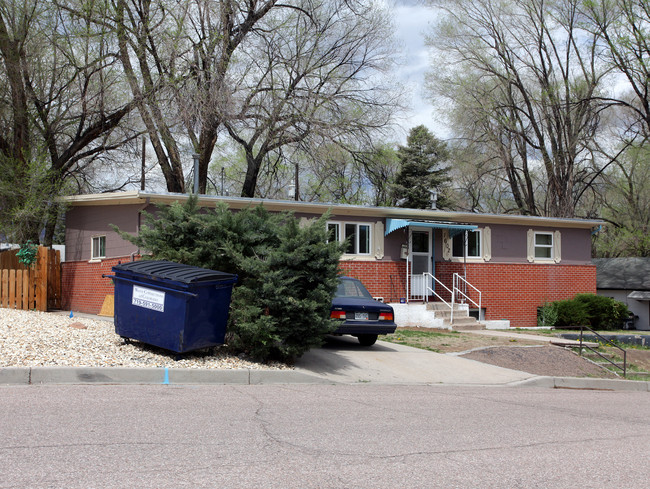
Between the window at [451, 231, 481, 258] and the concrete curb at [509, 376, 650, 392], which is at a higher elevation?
the window at [451, 231, 481, 258]

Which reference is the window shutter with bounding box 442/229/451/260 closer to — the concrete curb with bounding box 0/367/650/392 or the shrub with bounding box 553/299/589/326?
the shrub with bounding box 553/299/589/326

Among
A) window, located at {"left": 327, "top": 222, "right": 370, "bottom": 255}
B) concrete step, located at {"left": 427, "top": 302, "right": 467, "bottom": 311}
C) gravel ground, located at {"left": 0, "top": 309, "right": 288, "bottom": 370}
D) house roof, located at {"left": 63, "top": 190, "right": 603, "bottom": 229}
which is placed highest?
house roof, located at {"left": 63, "top": 190, "right": 603, "bottom": 229}

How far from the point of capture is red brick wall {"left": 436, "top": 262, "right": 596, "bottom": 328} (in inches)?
859

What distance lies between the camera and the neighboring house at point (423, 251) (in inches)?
719

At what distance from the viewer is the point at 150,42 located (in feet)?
69.3

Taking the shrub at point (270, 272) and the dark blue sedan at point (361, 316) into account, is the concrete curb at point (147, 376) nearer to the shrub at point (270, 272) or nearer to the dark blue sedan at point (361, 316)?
the shrub at point (270, 272)

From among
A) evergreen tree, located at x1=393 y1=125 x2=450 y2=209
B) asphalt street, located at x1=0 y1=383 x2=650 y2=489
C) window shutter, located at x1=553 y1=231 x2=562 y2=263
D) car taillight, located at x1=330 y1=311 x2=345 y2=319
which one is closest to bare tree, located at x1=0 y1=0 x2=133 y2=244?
car taillight, located at x1=330 y1=311 x2=345 y2=319

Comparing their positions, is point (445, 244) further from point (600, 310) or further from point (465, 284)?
point (600, 310)

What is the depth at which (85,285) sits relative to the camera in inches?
740

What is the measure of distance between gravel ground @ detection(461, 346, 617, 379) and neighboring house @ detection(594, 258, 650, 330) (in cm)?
1845

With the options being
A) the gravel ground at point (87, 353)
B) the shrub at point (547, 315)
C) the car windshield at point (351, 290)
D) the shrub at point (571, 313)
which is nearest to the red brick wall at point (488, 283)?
the shrub at point (547, 315)

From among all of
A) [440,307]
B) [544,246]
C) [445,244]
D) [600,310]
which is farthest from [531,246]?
[440,307]

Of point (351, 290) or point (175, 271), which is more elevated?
point (175, 271)

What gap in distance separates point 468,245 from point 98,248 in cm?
1260
